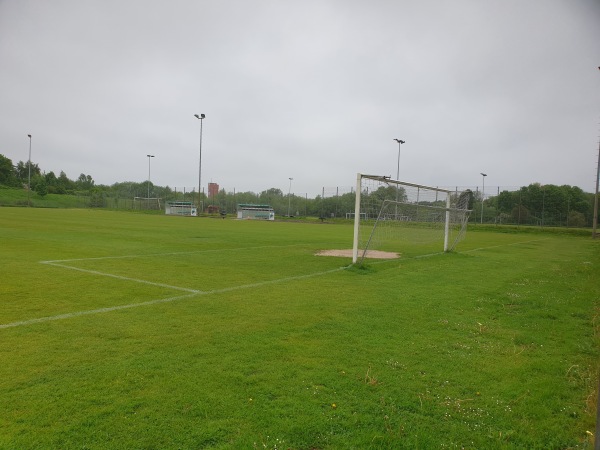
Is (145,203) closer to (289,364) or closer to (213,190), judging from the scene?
(213,190)

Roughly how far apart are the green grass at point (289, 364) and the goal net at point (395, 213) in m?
4.06

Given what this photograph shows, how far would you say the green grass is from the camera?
2.77 metres

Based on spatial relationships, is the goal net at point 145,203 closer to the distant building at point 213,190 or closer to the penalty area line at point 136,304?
the distant building at point 213,190

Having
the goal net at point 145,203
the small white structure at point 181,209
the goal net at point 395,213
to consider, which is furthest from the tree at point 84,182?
the goal net at point 395,213

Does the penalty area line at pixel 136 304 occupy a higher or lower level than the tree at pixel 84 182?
lower

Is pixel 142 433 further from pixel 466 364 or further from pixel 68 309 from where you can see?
pixel 68 309

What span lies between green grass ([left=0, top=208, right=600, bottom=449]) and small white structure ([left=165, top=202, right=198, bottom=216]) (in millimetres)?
51973

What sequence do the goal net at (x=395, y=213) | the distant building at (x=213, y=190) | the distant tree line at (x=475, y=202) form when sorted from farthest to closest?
the distant building at (x=213, y=190)
the distant tree line at (x=475, y=202)
the goal net at (x=395, y=213)

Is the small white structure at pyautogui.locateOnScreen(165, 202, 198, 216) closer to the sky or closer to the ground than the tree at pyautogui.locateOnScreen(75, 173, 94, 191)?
closer to the ground

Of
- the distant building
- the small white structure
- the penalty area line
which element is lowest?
the penalty area line

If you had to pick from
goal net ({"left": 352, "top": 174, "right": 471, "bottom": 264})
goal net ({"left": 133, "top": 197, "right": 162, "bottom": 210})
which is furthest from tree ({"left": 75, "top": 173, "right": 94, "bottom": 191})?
goal net ({"left": 352, "top": 174, "right": 471, "bottom": 264})

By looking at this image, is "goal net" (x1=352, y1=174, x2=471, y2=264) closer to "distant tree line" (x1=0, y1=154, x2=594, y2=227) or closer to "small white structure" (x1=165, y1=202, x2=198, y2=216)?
"distant tree line" (x1=0, y1=154, x2=594, y2=227)

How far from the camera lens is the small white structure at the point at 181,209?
58.9 meters

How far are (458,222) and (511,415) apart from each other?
1637cm
